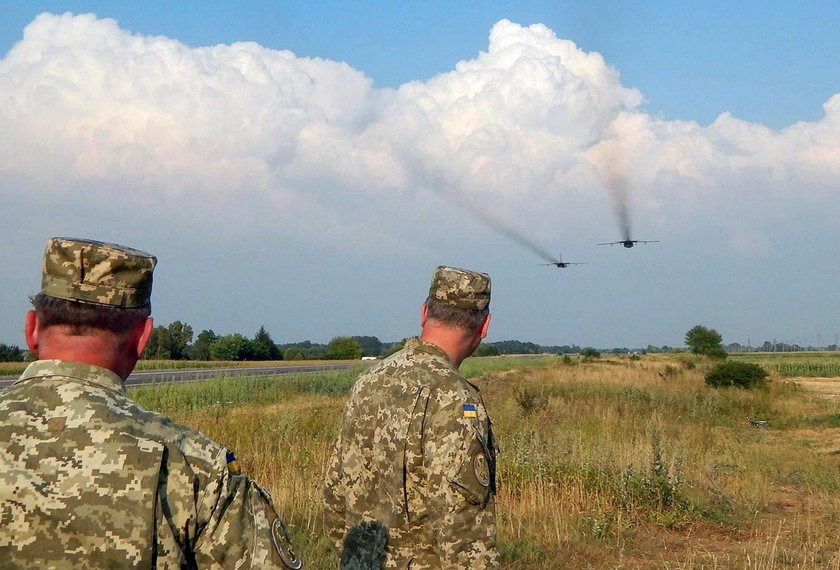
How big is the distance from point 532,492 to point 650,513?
1308 mm

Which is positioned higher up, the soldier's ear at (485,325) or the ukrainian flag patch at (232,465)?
the soldier's ear at (485,325)

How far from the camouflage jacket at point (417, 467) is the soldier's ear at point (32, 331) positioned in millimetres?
1625

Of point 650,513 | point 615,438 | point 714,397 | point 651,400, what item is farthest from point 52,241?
point 714,397

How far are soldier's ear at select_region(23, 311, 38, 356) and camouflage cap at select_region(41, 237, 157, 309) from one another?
98 mm

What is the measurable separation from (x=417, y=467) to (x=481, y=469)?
0.85 ft

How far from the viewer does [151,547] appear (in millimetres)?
2055

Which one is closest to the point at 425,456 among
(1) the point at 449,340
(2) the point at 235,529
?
(1) the point at 449,340

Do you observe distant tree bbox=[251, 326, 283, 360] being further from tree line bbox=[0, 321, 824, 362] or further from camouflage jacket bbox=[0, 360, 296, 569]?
camouflage jacket bbox=[0, 360, 296, 569]

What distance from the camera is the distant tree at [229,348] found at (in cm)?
6900

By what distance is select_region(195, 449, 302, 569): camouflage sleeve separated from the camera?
209 centimetres

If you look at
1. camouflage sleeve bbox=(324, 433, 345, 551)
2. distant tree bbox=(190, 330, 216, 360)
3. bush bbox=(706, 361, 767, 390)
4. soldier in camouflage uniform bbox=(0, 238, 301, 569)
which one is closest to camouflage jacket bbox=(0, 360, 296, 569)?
soldier in camouflage uniform bbox=(0, 238, 301, 569)

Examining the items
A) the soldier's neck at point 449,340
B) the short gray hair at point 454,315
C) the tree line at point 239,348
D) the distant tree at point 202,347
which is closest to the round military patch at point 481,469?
the soldier's neck at point 449,340

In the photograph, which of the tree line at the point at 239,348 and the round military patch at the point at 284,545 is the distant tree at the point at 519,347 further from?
the round military patch at the point at 284,545

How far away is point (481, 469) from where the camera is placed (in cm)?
338
